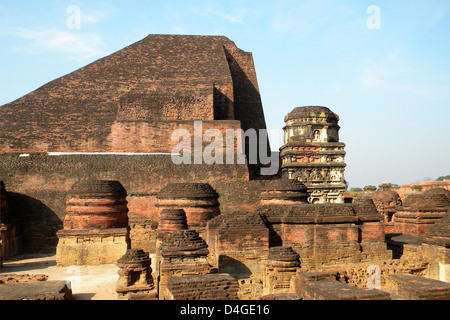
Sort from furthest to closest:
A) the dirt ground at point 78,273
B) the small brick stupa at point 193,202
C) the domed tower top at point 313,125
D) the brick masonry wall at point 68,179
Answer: the domed tower top at point 313,125, the brick masonry wall at point 68,179, the small brick stupa at point 193,202, the dirt ground at point 78,273

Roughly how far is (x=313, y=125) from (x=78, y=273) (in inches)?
525

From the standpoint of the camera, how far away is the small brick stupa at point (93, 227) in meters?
10.8

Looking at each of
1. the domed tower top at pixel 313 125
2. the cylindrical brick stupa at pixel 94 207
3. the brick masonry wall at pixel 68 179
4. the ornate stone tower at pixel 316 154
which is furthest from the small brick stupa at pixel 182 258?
the domed tower top at pixel 313 125

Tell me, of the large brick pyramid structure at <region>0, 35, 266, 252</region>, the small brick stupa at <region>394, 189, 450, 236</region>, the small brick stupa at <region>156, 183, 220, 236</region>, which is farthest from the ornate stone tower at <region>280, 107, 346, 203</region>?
the small brick stupa at <region>156, 183, 220, 236</region>

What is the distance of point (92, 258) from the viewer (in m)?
10.8

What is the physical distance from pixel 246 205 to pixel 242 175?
119 cm

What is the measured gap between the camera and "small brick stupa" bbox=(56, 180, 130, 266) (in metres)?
10.8

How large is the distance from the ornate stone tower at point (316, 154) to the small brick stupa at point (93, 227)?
31.9ft

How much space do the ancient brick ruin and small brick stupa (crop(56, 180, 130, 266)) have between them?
4cm

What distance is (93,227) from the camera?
441 inches

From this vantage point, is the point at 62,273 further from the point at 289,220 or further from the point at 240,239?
the point at 289,220

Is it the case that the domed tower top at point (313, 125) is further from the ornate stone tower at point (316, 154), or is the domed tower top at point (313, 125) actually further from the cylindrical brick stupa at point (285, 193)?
the cylindrical brick stupa at point (285, 193)
